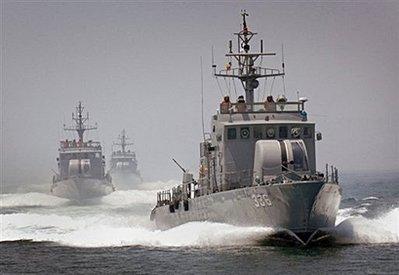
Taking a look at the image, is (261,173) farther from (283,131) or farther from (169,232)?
(169,232)

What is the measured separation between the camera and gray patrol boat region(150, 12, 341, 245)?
36.0 metres

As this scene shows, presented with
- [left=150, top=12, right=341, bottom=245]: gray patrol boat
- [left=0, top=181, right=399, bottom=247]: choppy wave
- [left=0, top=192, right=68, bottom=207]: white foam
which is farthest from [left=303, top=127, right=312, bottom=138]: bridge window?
[left=0, top=192, right=68, bottom=207]: white foam

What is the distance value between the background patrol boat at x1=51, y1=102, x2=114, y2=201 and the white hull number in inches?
2956

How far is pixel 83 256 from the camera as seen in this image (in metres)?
38.1

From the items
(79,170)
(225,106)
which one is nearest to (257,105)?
(225,106)

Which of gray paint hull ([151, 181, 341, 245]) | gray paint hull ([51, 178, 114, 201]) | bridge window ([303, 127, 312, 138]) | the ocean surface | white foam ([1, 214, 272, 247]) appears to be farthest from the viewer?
gray paint hull ([51, 178, 114, 201])

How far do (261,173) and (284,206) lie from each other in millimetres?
2505

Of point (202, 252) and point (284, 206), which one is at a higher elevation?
point (284, 206)

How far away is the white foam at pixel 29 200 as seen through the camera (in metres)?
106

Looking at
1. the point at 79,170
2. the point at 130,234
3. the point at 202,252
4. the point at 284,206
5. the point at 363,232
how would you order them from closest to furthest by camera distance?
the point at 284,206 → the point at 202,252 → the point at 363,232 → the point at 130,234 → the point at 79,170

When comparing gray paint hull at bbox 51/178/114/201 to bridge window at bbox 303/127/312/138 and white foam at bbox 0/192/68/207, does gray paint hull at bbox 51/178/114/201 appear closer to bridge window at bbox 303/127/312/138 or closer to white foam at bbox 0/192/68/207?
white foam at bbox 0/192/68/207

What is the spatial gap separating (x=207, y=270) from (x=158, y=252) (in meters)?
7.04

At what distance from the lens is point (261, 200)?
36.4m

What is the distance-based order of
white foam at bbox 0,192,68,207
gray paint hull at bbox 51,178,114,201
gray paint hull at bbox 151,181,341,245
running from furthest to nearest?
gray paint hull at bbox 51,178,114,201 → white foam at bbox 0,192,68,207 → gray paint hull at bbox 151,181,341,245
